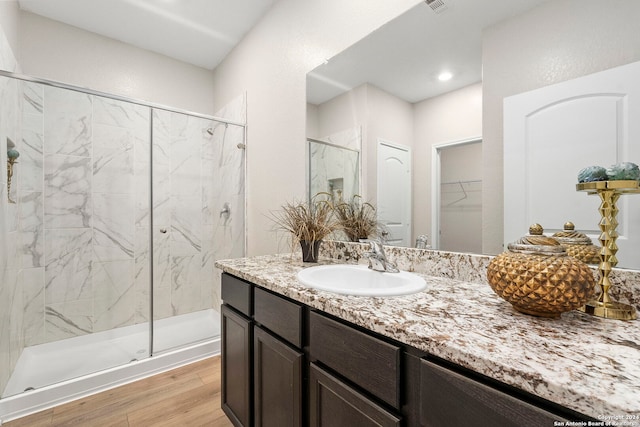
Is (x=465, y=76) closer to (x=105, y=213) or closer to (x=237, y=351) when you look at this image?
(x=237, y=351)

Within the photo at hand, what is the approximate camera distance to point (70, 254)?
231 centimetres

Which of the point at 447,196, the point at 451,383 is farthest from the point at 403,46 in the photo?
the point at 451,383

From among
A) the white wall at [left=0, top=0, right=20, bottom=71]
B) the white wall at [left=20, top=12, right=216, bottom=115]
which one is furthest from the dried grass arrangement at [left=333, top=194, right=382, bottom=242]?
the white wall at [left=20, top=12, right=216, bottom=115]

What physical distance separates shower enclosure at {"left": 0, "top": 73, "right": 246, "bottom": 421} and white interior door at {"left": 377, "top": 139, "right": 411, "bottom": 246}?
1.53 metres

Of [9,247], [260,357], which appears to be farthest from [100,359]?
[260,357]

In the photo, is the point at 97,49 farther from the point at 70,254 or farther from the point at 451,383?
the point at 451,383

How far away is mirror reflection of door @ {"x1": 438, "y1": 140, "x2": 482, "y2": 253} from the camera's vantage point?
1.06 metres

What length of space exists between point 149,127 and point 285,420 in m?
2.20

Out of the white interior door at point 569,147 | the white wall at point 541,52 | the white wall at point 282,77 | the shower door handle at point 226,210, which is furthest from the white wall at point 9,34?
the white interior door at point 569,147

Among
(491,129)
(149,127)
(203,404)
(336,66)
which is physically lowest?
(203,404)

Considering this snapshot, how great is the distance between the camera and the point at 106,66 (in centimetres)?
254

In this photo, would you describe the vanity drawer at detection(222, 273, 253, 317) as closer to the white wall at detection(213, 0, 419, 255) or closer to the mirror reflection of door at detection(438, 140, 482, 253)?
the white wall at detection(213, 0, 419, 255)

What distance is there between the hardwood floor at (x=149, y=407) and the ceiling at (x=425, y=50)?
1881 mm

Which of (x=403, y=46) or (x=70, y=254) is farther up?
(x=403, y=46)
